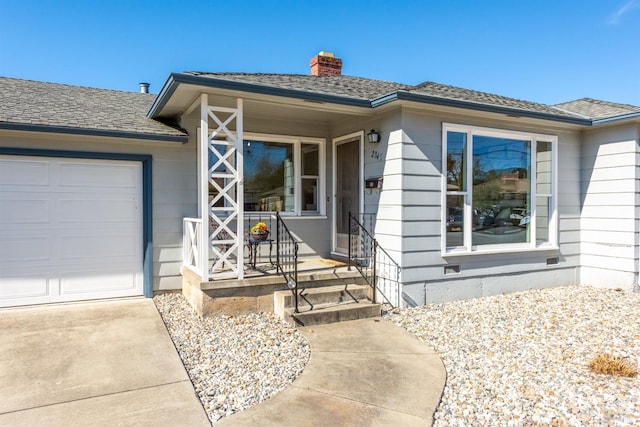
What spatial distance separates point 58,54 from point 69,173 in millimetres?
8573

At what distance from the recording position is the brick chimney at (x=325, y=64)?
9094 mm

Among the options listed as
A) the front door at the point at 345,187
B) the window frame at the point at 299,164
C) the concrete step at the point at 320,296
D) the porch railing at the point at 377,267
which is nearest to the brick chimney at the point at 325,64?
the window frame at the point at 299,164

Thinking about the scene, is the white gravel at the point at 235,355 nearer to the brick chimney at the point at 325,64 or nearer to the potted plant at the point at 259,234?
the potted plant at the point at 259,234

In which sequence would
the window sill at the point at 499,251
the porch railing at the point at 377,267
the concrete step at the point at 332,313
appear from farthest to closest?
the window sill at the point at 499,251 < the porch railing at the point at 377,267 < the concrete step at the point at 332,313

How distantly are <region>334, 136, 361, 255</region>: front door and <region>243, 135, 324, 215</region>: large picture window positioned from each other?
33cm

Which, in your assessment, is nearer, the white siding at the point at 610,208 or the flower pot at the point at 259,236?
the flower pot at the point at 259,236

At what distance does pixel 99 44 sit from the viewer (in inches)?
454

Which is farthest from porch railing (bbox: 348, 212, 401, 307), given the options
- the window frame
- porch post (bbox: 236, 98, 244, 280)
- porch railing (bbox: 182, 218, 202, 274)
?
porch railing (bbox: 182, 218, 202, 274)

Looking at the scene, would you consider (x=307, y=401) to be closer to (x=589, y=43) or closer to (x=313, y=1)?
(x=313, y=1)

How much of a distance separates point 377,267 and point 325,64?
5.26 m

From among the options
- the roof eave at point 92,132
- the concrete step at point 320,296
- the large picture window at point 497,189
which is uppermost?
the roof eave at point 92,132

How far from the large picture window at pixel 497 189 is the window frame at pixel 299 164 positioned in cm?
225

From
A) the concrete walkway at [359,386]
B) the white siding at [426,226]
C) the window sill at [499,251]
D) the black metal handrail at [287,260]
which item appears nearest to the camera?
the concrete walkway at [359,386]

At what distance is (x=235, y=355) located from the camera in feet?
13.1
